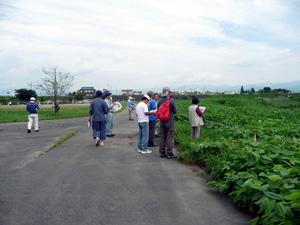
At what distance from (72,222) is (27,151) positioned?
5721 mm

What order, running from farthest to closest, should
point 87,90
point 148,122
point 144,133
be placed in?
point 87,90 → point 148,122 → point 144,133

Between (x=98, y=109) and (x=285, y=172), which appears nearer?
(x=285, y=172)

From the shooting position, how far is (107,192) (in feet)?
15.4

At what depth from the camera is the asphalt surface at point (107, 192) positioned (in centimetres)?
372

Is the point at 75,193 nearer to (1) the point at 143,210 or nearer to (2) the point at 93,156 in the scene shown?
(1) the point at 143,210

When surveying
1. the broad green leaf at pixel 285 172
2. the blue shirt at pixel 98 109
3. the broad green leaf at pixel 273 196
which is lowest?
the broad green leaf at pixel 273 196

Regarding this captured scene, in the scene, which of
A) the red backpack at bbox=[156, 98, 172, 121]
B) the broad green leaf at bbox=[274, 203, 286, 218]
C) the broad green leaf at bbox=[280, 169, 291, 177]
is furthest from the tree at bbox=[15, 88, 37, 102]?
the broad green leaf at bbox=[274, 203, 286, 218]

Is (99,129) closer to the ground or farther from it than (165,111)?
closer to the ground

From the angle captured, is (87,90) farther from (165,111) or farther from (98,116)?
(165,111)

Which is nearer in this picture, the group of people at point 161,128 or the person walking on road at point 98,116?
the group of people at point 161,128

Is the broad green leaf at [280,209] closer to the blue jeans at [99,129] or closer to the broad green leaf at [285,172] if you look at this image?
the broad green leaf at [285,172]

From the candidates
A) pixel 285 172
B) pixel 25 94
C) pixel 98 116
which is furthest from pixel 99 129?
pixel 25 94

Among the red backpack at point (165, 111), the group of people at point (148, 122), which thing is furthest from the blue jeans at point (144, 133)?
the red backpack at point (165, 111)

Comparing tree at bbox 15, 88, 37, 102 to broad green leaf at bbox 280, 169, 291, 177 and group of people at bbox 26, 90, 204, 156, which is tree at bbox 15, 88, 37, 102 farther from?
broad green leaf at bbox 280, 169, 291, 177
